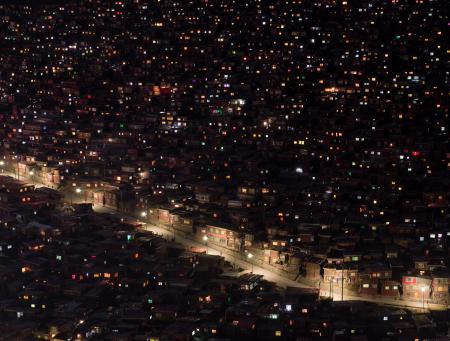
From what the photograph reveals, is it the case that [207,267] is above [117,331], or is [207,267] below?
above

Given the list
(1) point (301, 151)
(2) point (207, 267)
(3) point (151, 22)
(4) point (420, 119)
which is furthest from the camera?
(3) point (151, 22)

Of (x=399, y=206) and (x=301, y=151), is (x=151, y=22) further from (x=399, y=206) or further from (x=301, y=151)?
(x=399, y=206)

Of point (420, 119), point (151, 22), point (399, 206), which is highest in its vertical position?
point (151, 22)

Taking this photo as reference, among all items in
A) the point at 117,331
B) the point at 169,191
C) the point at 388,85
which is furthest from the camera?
the point at 388,85

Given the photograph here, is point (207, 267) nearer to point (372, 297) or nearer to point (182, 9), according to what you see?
point (372, 297)

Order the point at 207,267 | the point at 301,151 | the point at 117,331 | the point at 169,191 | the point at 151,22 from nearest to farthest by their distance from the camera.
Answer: the point at 117,331
the point at 207,267
the point at 169,191
the point at 301,151
the point at 151,22

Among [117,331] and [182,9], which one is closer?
[117,331]

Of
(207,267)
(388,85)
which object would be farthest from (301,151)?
(207,267)

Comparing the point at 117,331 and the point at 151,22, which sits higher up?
the point at 151,22

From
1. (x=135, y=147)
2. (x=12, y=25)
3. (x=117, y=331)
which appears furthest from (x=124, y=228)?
(x=12, y=25)
